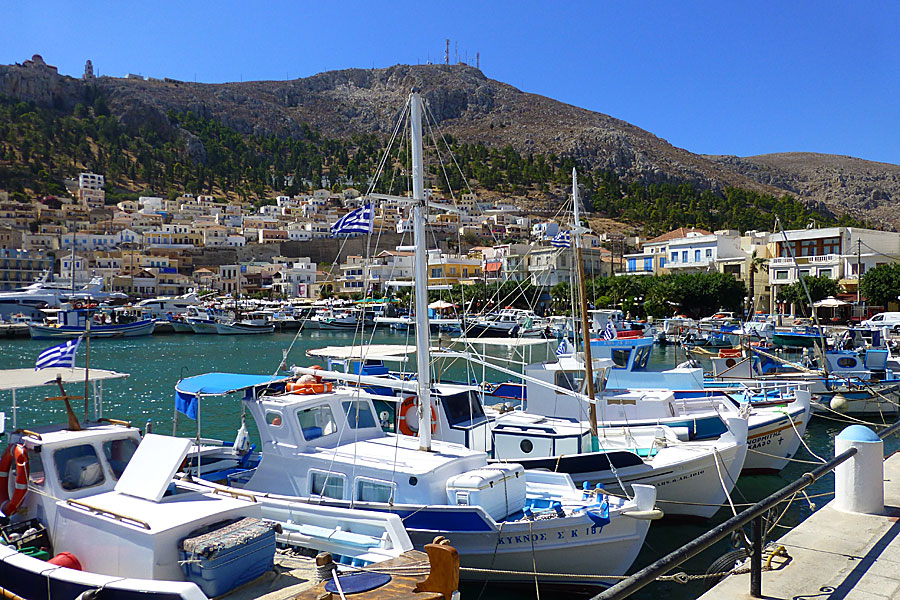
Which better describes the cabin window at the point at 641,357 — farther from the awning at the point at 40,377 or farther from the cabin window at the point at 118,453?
the cabin window at the point at 118,453

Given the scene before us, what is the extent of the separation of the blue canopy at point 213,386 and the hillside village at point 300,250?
56.1m

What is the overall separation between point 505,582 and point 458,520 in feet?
4.87

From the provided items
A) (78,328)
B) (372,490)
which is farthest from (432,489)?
(78,328)

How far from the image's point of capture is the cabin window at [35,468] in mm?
8512

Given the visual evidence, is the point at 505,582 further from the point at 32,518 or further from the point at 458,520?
the point at 32,518

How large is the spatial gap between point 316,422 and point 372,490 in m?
1.65

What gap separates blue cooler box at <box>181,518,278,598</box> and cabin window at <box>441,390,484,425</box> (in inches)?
226

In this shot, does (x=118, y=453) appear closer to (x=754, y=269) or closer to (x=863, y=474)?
(x=863, y=474)

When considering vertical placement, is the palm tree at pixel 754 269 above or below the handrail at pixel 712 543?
above

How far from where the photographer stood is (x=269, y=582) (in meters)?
7.49

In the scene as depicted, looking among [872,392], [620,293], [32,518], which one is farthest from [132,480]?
[620,293]

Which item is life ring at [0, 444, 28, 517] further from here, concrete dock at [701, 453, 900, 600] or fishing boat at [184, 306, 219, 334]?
fishing boat at [184, 306, 219, 334]

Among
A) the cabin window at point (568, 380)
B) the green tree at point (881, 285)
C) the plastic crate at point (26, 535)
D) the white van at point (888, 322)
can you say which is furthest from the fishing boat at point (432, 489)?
the green tree at point (881, 285)

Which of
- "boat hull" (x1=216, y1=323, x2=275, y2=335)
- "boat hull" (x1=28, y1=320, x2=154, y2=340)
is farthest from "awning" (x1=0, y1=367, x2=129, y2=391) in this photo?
"boat hull" (x1=216, y1=323, x2=275, y2=335)
